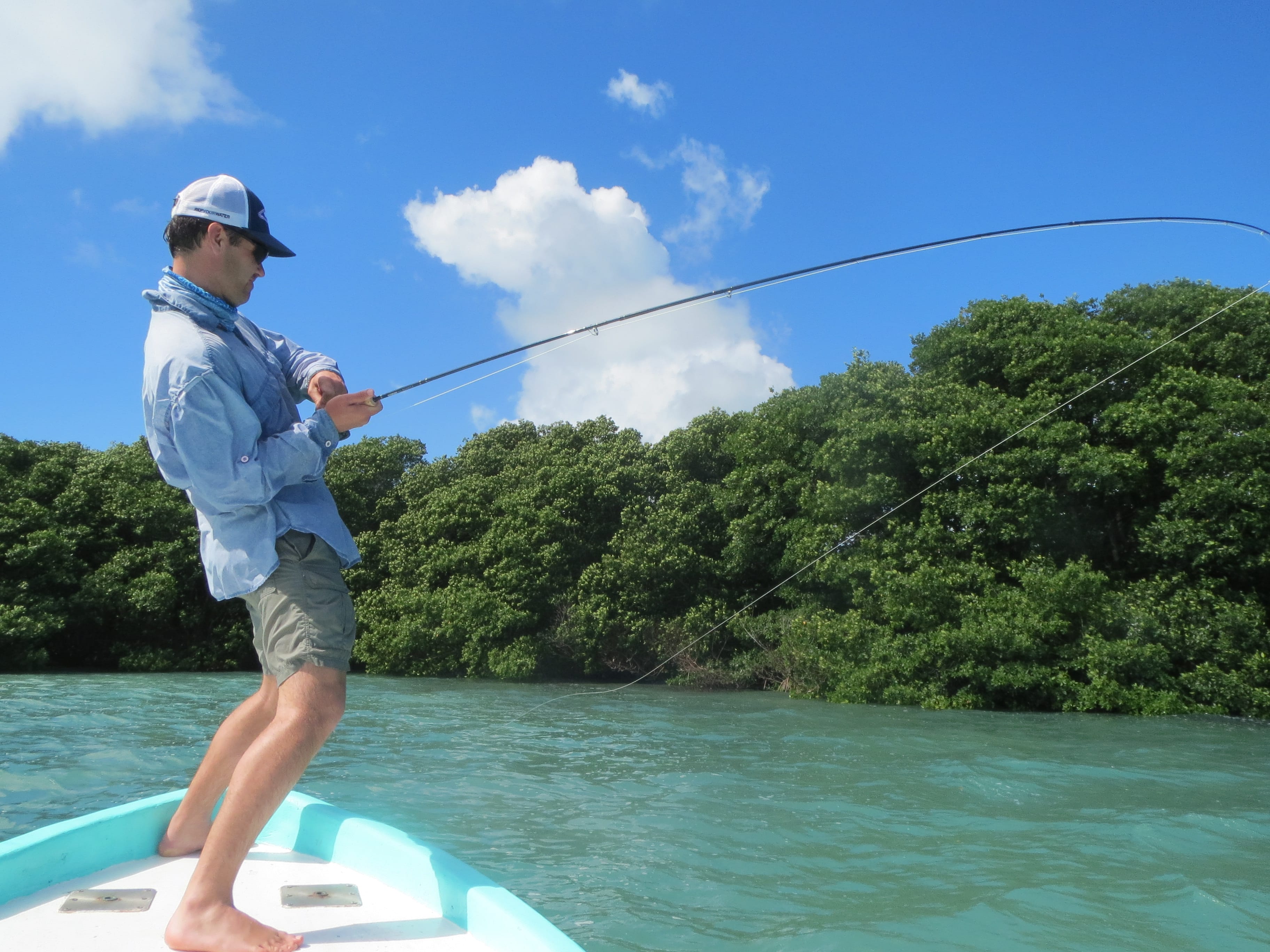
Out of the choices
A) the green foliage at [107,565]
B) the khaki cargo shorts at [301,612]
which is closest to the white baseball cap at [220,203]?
the khaki cargo shorts at [301,612]

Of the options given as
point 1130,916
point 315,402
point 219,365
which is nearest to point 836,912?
point 1130,916

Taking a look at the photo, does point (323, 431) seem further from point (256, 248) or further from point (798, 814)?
point (798, 814)

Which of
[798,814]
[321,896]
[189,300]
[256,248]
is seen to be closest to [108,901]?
[321,896]

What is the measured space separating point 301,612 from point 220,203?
41.9 inches

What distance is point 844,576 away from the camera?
17078mm

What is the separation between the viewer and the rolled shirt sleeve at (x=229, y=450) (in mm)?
2051

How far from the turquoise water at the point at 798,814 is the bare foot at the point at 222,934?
1798 mm

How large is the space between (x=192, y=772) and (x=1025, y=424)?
14.2 m

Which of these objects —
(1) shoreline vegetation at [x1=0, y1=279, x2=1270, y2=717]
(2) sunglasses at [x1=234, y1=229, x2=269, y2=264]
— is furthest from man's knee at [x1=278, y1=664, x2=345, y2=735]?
(1) shoreline vegetation at [x1=0, y1=279, x2=1270, y2=717]

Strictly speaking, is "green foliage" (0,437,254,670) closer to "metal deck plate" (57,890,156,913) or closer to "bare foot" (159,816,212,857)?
"bare foot" (159,816,212,857)

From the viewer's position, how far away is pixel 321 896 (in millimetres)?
2086

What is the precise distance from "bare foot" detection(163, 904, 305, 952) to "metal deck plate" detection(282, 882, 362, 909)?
0.67 ft

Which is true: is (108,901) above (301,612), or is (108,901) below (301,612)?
below

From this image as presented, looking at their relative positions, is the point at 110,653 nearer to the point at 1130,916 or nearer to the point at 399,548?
the point at 399,548
